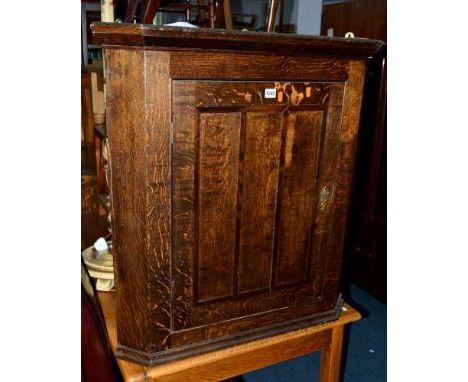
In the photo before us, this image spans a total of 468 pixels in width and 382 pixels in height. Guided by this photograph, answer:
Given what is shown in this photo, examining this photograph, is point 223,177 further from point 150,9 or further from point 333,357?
point 333,357

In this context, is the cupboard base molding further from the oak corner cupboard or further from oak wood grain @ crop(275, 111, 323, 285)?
oak wood grain @ crop(275, 111, 323, 285)

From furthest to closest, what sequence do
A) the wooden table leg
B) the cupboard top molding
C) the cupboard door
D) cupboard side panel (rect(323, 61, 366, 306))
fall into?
the wooden table leg → cupboard side panel (rect(323, 61, 366, 306)) → the cupboard door → the cupboard top molding

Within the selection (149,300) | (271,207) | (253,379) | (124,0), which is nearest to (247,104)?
(271,207)

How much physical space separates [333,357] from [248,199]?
0.59 metres

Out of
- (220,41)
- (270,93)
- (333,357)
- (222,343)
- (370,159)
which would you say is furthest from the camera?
(370,159)

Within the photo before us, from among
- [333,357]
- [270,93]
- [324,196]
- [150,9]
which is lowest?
[333,357]

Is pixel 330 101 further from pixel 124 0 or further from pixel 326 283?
pixel 124 0

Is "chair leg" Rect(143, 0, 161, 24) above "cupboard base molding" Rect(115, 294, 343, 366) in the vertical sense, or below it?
above

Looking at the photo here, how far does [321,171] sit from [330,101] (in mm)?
167

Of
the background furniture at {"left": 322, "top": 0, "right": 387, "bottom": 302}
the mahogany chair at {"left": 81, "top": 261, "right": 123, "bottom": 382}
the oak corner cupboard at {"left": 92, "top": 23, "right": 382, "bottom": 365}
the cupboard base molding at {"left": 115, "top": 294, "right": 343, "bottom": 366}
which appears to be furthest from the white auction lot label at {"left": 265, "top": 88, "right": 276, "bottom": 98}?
the background furniture at {"left": 322, "top": 0, "right": 387, "bottom": 302}

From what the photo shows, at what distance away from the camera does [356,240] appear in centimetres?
262

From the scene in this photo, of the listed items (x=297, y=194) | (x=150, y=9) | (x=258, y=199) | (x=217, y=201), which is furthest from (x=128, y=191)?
(x=150, y=9)

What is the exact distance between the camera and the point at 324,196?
1.07 m

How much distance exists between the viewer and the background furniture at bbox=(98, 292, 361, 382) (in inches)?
38.4
